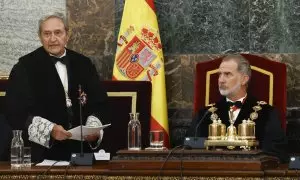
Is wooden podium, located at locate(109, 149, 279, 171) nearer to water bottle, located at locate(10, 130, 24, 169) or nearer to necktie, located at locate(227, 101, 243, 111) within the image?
water bottle, located at locate(10, 130, 24, 169)

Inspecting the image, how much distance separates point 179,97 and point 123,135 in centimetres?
126

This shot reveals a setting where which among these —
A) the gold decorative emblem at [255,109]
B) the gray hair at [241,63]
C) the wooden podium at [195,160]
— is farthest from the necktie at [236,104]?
the wooden podium at [195,160]

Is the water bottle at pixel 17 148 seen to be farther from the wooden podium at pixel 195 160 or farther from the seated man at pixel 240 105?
the seated man at pixel 240 105

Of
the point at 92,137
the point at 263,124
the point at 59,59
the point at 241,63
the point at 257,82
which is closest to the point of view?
the point at 92,137

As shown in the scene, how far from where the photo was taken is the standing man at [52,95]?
23.8 ft

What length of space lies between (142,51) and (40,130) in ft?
7.11

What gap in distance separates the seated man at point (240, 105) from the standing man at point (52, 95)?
3.20 ft

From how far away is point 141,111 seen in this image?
8.23 metres

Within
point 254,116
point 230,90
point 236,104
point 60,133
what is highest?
point 230,90

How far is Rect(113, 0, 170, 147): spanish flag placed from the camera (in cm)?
901

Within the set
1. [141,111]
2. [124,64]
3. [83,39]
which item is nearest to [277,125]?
[141,111]

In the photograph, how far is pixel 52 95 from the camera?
7.47 meters

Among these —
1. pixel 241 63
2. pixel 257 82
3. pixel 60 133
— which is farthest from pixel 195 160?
pixel 257 82

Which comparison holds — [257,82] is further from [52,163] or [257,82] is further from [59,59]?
[52,163]
